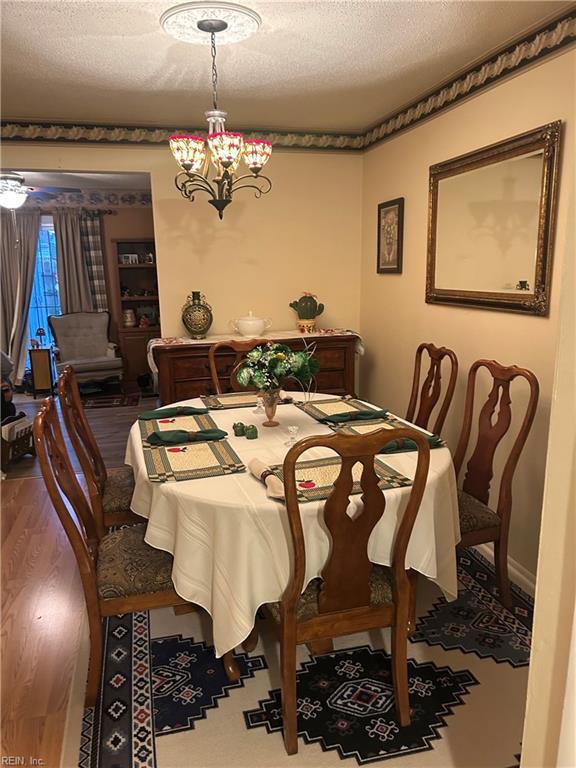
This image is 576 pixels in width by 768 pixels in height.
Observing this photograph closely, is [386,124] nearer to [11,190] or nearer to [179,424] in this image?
[179,424]

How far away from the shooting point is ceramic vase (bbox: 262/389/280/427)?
94.6 inches

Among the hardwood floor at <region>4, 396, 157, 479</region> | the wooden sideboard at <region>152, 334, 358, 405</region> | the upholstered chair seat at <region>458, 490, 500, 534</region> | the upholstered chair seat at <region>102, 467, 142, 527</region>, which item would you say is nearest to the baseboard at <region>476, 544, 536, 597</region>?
the upholstered chair seat at <region>458, 490, 500, 534</region>

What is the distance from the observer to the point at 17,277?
23.1 ft

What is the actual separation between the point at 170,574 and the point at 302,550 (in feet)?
1.92

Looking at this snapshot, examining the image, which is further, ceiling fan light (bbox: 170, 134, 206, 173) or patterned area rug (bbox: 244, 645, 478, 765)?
ceiling fan light (bbox: 170, 134, 206, 173)

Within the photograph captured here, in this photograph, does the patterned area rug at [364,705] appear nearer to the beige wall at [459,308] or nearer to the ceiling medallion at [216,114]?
the beige wall at [459,308]

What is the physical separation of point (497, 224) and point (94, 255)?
229 inches

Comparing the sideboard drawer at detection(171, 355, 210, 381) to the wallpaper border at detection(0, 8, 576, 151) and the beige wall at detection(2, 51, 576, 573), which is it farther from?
the wallpaper border at detection(0, 8, 576, 151)

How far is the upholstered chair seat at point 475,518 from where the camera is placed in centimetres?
225

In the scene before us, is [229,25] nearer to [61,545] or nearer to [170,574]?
[170,574]

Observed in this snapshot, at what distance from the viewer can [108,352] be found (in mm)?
6914

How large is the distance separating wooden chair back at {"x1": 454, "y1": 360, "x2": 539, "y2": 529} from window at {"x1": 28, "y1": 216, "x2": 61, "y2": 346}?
6.14 meters

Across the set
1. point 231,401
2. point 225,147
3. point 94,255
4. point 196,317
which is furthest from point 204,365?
point 94,255

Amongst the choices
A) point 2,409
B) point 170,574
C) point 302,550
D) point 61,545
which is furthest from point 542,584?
point 2,409
